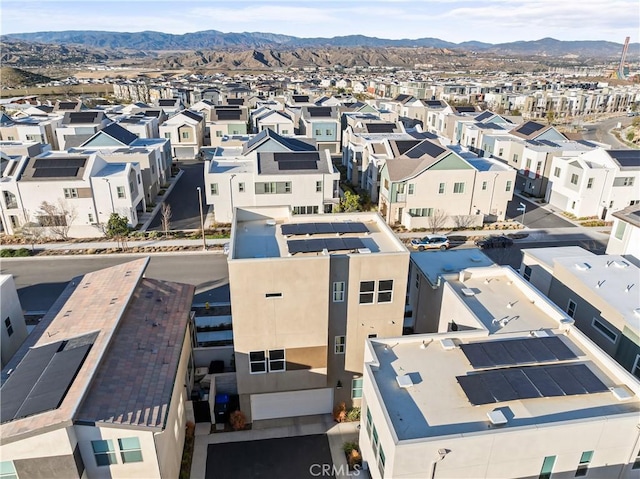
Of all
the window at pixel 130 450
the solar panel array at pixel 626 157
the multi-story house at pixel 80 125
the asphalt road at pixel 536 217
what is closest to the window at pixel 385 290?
the window at pixel 130 450

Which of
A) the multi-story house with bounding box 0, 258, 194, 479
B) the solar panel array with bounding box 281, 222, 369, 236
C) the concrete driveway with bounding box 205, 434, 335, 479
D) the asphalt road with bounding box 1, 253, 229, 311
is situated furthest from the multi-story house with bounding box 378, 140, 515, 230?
the concrete driveway with bounding box 205, 434, 335, 479

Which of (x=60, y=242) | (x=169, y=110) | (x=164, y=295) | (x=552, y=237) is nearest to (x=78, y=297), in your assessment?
(x=164, y=295)

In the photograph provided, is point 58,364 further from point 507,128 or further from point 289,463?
point 507,128

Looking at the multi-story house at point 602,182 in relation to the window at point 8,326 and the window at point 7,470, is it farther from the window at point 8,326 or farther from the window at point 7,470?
the window at point 7,470

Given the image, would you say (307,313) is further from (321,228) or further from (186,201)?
(186,201)

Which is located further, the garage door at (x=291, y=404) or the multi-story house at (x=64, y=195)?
the multi-story house at (x=64, y=195)

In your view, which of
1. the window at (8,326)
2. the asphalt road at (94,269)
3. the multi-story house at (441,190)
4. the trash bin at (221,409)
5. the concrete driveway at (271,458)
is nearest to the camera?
the concrete driveway at (271,458)
